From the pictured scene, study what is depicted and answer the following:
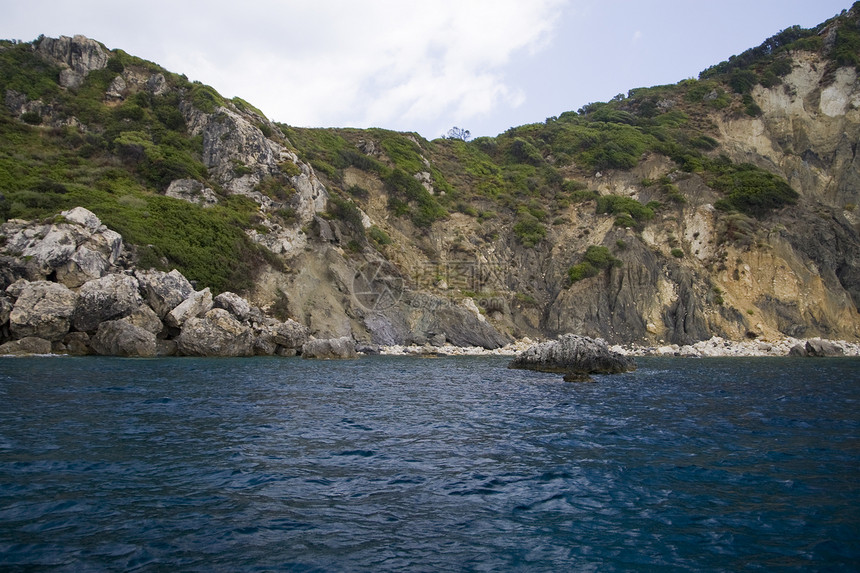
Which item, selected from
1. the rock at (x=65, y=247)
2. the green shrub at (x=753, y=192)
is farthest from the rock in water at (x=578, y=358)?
the green shrub at (x=753, y=192)

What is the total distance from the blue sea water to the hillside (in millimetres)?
24036

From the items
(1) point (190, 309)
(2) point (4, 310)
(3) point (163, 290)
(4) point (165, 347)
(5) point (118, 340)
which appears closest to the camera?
(2) point (4, 310)

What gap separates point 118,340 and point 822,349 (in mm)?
51057

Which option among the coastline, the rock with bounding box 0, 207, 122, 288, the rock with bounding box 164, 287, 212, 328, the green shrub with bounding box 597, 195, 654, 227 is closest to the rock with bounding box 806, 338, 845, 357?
the coastline

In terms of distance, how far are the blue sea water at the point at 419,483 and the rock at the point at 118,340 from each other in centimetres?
1202

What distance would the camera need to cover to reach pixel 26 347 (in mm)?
25422

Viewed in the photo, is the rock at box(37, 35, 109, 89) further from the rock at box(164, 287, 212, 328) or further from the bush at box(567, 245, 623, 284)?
the bush at box(567, 245, 623, 284)

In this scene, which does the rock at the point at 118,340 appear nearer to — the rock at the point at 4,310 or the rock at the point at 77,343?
the rock at the point at 77,343

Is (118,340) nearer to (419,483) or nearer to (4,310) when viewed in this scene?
(4,310)

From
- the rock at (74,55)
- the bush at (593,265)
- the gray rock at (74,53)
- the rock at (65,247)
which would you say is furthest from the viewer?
the bush at (593,265)

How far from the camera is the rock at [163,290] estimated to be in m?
31.4

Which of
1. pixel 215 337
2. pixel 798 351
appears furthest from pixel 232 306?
pixel 798 351

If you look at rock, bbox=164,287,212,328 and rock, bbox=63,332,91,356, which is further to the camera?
rock, bbox=164,287,212,328

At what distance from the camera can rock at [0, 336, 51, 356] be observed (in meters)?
24.9
